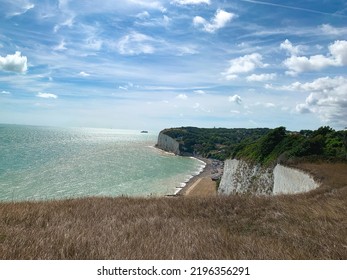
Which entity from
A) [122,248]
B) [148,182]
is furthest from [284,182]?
[148,182]

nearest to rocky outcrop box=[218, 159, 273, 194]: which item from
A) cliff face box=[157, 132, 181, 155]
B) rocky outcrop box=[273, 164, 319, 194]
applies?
rocky outcrop box=[273, 164, 319, 194]

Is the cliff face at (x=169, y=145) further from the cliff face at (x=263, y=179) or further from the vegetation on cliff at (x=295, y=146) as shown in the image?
the vegetation on cliff at (x=295, y=146)

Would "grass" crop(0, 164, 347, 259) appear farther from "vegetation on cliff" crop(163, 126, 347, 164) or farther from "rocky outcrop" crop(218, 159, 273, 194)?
"rocky outcrop" crop(218, 159, 273, 194)

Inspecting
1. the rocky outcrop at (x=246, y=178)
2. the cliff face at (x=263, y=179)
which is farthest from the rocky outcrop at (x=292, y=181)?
the rocky outcrop at (x=246, y=178)

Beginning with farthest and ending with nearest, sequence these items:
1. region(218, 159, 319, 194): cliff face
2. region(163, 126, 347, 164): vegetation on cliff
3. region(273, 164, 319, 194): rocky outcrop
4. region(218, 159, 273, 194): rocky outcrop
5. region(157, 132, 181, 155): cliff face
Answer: region(157, 132, 181, 155): cliff face < region(218, 159, 273, 194): rocky outcrop < region(163, 126, 347, 164): vegetation on cliff < region(218, 159, 319, 194): cliff face < region(273, 164, 319, 194): rocky outcrop

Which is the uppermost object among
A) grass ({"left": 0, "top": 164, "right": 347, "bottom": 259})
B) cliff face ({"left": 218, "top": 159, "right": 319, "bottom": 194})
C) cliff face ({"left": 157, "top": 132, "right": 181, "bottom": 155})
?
grass ({"left": 0, "top": 164, "right": 347, "bottom": 259})

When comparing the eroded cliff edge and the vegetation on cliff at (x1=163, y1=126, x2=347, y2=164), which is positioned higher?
the vegetation on cliff at (x1=163, y1=126, x2=347, y2=164)

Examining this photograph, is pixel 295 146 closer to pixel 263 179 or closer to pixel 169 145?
pixel 263 179
